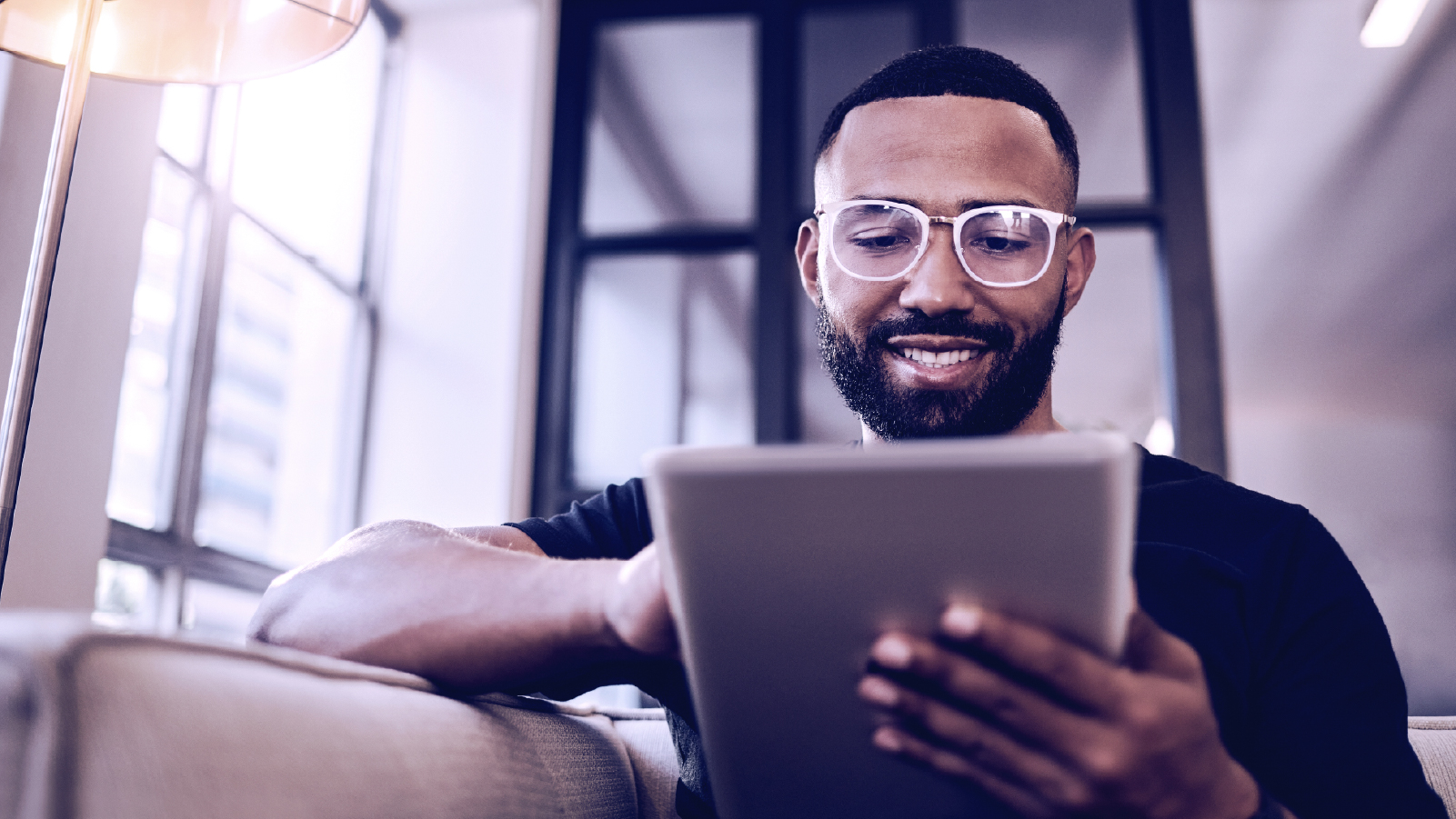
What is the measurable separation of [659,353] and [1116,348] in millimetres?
3094

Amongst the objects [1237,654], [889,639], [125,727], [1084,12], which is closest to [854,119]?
[1237,654]

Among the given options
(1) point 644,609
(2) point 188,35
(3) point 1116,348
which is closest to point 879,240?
(1) point 644,609

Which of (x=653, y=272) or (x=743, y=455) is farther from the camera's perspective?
(x=653, y=272)

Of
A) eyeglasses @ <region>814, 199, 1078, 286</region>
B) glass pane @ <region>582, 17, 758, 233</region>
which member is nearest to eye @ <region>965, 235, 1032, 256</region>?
eyeglasses @ <region>814, 199, 1078, 286</region>

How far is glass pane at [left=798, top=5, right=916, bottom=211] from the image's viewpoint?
327 cm

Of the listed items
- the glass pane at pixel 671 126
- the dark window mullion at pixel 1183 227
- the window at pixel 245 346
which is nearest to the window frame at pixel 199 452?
the window at pixel 245 346

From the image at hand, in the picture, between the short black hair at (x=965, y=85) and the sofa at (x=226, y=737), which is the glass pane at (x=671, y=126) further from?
the sofa at (x=226, y=737)

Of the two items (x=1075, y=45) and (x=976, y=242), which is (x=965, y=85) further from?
(x=1075, y=45)

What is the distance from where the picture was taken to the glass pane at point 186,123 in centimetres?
221

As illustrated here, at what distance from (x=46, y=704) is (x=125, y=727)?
0.03 m

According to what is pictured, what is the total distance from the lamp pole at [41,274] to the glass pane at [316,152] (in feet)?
5.00

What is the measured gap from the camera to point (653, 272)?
11.2 feet

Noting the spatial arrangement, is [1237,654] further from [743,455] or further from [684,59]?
[684,59]

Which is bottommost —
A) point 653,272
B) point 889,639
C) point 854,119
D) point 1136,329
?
point 889,639
